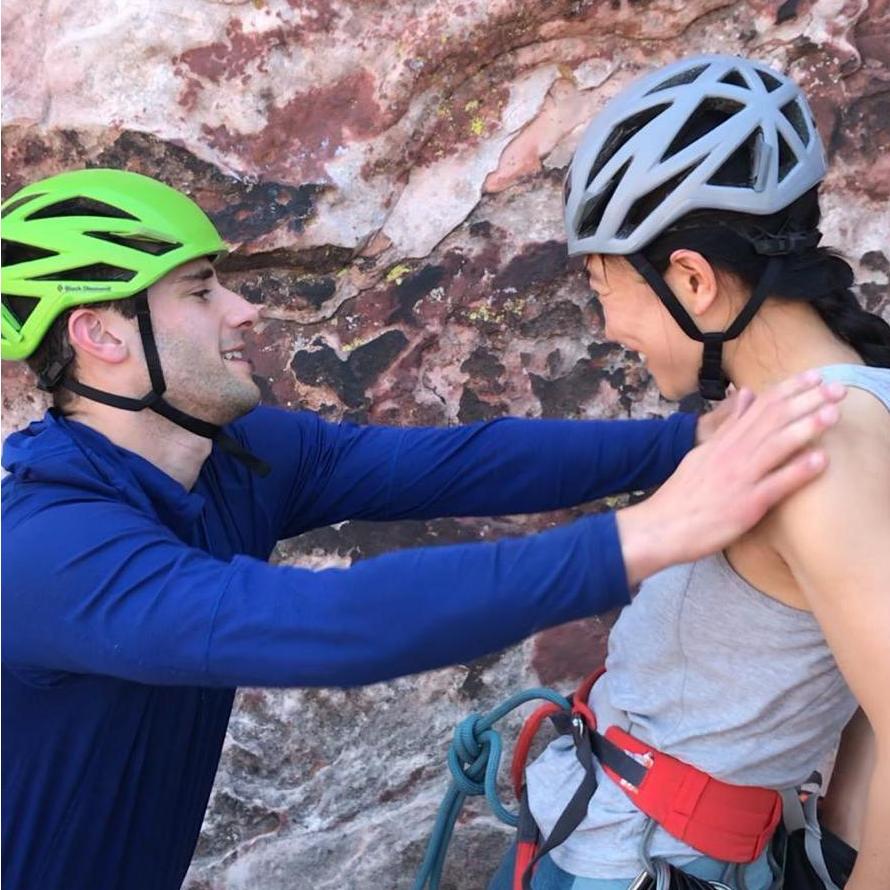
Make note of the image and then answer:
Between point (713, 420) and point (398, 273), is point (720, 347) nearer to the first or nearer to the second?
point (713, 420)

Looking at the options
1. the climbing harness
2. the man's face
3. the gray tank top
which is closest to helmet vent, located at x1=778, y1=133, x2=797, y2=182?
the gray tank top

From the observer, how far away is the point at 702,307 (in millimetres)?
1727

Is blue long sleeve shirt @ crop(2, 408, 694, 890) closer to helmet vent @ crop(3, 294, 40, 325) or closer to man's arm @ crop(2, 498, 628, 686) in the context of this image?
man's arm @ crop(2, 498, 628, 686)

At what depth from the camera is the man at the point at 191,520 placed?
151cm

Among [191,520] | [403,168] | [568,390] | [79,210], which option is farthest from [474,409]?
[79,210]

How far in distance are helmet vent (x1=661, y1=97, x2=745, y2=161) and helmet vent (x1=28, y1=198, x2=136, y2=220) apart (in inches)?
40.3

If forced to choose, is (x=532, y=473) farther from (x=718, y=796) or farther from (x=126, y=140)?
(x=126, y=140)

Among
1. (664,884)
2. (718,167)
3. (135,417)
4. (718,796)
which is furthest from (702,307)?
(135,417)

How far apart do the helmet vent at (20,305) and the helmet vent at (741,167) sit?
4.22ft

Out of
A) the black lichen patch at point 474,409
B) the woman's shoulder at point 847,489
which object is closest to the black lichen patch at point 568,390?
the black lichen patch at point 474,409

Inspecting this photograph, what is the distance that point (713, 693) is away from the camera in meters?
1.73

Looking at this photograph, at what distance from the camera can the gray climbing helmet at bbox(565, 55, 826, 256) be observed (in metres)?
1.69

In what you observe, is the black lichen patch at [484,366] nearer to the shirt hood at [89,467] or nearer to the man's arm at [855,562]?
the shirt hood at [89,467]

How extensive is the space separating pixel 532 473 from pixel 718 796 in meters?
0.78
